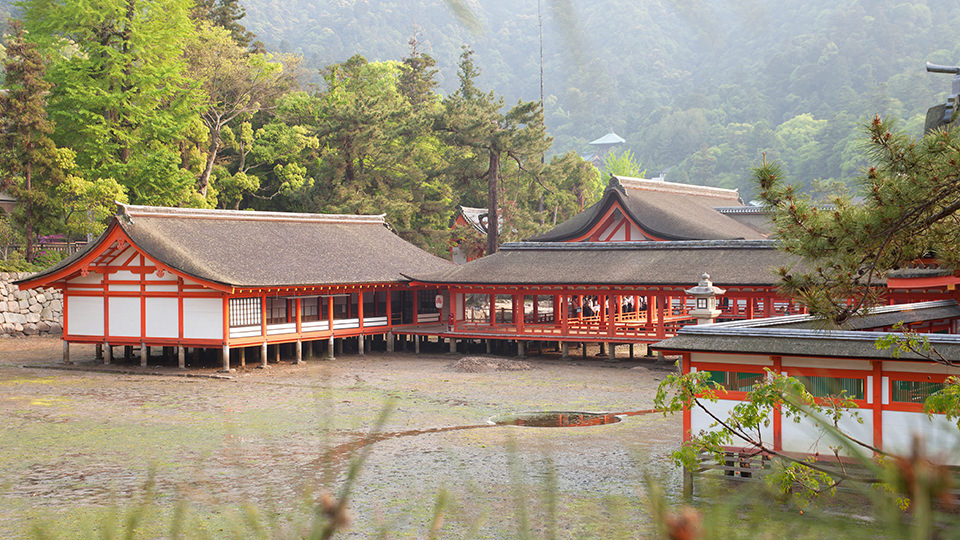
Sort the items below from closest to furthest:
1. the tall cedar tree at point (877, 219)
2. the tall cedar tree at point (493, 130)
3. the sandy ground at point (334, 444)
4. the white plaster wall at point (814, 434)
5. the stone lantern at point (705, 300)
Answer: the tall cedar tree at point (877, 219), the sandy ground at point (334, 444), the white plaster wall at point (814, 434), the stone lantern at point (705, 300), the tall cedar tree at point (493, 130)

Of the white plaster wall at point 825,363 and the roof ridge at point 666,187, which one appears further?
the roof ridge at point 666,187

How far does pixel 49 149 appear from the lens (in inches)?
1393

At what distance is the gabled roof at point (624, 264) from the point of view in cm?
2697

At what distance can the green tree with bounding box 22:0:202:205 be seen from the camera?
39281 millimetres

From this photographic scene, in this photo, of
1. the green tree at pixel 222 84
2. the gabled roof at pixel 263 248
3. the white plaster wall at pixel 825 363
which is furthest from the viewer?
the green tree at pixel 222 84

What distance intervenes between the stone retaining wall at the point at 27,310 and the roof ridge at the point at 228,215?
8.40m

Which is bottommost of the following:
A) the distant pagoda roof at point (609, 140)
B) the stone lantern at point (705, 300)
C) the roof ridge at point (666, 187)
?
the stone lantern at point (705, 300)

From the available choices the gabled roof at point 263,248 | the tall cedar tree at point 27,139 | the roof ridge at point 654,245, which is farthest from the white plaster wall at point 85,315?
the roof ridge at point 654,245

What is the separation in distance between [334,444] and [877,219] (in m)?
10.2

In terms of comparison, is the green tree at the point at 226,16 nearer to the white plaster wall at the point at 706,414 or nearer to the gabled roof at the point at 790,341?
the gabled roof at the point at 790,341

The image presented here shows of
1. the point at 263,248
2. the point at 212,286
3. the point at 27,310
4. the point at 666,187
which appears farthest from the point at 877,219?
the point at 666,187

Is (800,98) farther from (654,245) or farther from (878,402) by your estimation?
(878,402)

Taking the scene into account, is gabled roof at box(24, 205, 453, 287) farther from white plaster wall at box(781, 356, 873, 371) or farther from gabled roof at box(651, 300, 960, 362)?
white plaster wall at box(781, 356, 873, 371)

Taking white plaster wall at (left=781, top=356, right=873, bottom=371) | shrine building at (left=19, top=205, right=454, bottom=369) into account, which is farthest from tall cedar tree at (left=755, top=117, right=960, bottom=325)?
shrine building at (left=19, top=205, right=454, bottom=369)
